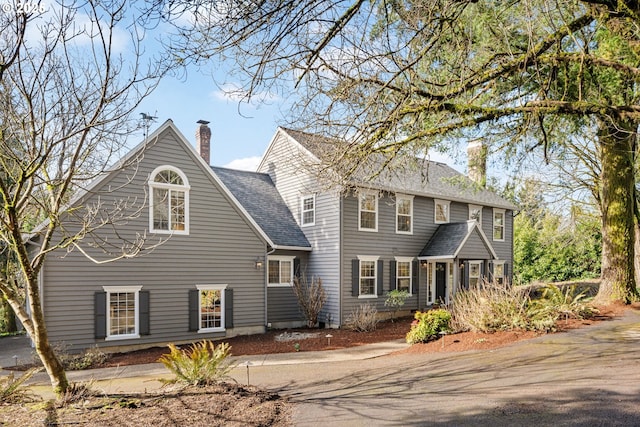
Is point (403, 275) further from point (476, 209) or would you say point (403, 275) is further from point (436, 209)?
point (476, 209)

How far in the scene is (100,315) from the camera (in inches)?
478

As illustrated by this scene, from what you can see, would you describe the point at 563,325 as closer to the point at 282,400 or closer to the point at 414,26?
the point at 282,400

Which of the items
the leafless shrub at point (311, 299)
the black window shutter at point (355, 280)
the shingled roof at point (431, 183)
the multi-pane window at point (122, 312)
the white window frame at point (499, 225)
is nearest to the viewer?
the multi-pane window at point (122, 312)

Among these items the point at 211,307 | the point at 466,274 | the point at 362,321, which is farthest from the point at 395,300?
the point at 211,307

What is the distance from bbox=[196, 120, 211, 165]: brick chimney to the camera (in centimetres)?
1972

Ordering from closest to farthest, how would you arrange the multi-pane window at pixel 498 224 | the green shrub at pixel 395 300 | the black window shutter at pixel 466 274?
the green shrub at pixel 395 300 < the black window shutter at pixel 466 274 < the multi-pane window at pixel 498 224

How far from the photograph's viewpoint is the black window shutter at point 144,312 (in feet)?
41.9

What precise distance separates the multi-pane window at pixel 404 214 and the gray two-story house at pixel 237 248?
46 millimetres

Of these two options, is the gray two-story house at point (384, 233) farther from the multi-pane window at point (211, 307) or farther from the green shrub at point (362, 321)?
the multi-pane window at point (211, 307)

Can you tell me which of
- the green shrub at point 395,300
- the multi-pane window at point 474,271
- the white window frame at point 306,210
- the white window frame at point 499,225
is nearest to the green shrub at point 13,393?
the white window frame at point 306,210

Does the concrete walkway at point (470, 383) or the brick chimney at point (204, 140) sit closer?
the concrete walkway at point (470, 383)

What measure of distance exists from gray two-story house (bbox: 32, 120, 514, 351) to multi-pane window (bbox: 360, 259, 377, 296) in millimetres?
53

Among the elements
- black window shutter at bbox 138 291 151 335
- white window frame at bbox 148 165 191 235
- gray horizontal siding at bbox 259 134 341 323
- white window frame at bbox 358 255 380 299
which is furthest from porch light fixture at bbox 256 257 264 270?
white window frame at bbox 358 255 380 299

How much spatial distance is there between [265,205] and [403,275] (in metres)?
6.59
